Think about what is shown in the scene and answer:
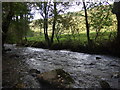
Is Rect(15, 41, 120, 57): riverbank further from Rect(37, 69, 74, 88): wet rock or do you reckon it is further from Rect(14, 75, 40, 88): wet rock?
Rect(14, 75, 40, 88): wet rock

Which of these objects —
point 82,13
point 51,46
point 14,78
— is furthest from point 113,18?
point 14,78

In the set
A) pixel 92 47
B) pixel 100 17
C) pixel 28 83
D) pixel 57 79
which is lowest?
pixel 28 83

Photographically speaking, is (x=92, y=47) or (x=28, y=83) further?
(x=92, y=47)

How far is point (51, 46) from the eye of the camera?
12.0m

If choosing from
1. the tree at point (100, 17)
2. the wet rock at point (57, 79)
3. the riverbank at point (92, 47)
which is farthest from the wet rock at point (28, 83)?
the tree at point (100, 17)

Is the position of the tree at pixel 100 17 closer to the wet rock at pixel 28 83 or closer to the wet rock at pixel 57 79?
the wet rock at pixel 57 79

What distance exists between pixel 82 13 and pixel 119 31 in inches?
145

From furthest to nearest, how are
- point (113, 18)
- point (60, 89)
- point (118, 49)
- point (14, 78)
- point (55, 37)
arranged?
point (55, 37) → point (113, 18) → point (118, 49) → point (14, 78) → point (60, 89)

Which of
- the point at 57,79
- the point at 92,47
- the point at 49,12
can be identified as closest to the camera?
the point at 57,79

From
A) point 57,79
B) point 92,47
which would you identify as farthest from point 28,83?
point 92,47

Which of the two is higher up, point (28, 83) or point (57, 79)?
point (57, 79)

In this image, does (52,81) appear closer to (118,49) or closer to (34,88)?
(34,88)

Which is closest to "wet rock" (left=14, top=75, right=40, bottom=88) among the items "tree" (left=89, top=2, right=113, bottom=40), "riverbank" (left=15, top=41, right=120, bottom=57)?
"riverbank" (left=15, top=41, right=120, bottom=57)

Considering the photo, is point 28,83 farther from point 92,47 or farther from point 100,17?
point 100,17
